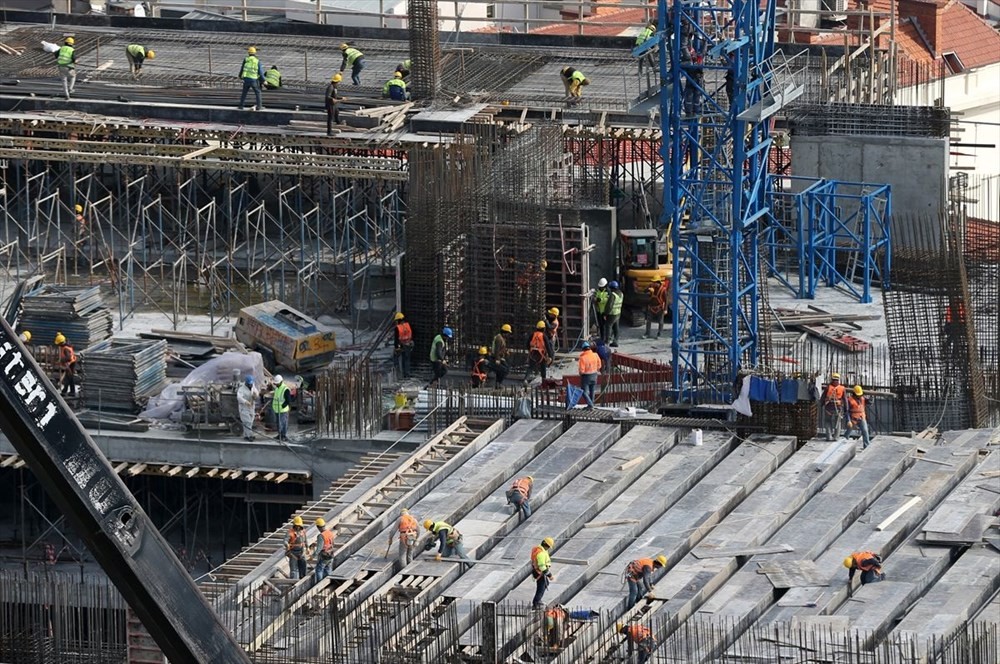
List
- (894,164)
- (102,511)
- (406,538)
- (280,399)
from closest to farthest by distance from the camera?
(102,511)
(406,538)
(280,399)
(894,164)

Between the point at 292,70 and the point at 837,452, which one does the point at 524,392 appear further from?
the point at 292,70

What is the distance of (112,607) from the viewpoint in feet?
145

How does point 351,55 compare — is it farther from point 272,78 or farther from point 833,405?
point 833,405

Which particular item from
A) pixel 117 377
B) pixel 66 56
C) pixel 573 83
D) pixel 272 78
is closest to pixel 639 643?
pixel 117 377

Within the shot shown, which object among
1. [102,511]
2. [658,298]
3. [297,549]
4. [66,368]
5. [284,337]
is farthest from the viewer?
[658,298]

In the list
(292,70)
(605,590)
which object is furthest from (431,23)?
(605,590)

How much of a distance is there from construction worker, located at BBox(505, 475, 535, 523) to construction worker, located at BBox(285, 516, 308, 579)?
4568 mm

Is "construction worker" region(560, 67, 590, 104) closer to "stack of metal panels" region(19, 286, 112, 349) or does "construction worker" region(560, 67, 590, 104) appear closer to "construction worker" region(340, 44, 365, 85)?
"construction worker" region(340, 44, 365, 85)

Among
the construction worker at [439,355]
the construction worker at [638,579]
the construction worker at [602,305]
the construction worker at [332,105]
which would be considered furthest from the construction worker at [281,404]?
the construction worker at [332,105]

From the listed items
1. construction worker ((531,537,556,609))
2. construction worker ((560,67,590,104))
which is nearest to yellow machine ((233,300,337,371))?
construction worker ((560,67,590,104))

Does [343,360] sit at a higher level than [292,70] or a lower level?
lower

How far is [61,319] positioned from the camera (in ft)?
194

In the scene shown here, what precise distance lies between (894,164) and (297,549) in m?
24.5

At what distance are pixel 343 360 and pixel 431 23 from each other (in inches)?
496
